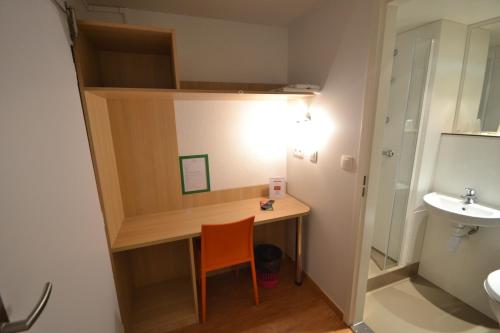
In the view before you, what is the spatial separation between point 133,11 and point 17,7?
1188 millimetres

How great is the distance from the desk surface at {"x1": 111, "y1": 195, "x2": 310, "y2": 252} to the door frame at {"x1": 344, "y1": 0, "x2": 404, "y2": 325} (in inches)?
20.2

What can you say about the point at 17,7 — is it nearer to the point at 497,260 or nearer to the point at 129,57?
the point at 129,57

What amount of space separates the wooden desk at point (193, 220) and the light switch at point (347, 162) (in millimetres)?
552

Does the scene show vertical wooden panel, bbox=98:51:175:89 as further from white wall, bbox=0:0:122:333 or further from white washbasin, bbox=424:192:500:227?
white washbasin, bbox=424:192:500:227

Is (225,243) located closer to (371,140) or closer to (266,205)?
(266,205)

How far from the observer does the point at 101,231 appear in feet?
3.96

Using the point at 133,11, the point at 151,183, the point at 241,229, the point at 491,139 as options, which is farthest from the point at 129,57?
the point at 491,139

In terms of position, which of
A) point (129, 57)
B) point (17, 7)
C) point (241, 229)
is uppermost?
point (129, 57)

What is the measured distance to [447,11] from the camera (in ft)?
5.23

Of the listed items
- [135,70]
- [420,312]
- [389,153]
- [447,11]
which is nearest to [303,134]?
[389,153]

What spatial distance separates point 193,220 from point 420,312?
1.96 metres

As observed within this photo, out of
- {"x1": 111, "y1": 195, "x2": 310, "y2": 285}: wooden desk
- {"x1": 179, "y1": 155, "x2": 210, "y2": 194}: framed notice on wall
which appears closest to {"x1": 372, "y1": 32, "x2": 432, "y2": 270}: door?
{"x1": 111, "y1": 195, "x2": 310, "y2": 285}: wooden desk

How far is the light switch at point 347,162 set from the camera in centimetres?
145

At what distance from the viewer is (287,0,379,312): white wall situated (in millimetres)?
1366
